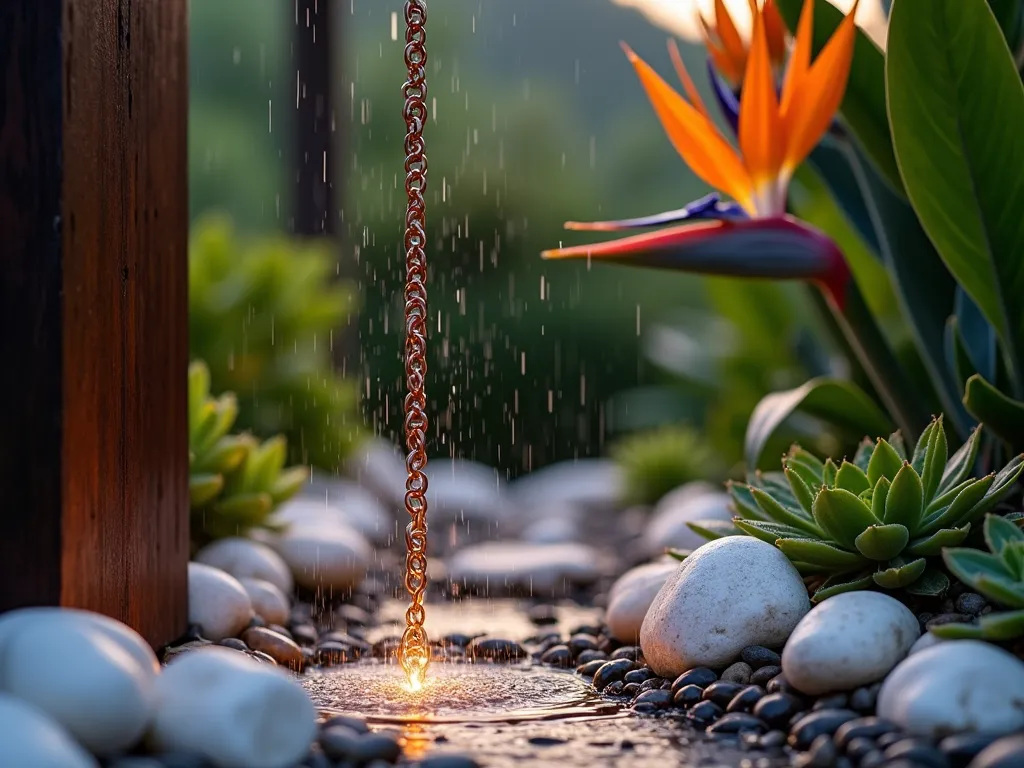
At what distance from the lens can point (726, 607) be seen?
189cm

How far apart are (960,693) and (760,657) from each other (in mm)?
430

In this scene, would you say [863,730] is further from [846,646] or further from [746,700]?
[746,700]

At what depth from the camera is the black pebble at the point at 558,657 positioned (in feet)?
7.38

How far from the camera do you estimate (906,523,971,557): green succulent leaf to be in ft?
5.93

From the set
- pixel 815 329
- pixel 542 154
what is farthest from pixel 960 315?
pixel 542 154

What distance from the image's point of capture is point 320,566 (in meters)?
2.89

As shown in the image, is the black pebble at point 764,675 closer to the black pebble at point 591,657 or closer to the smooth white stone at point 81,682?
the black pebble at point 591,657

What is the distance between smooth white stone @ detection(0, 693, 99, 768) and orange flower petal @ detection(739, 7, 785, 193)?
62.7 inches

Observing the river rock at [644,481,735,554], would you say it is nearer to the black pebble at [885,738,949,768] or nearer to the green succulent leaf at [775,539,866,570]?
the green succulent leaf at [775,539,866,570]

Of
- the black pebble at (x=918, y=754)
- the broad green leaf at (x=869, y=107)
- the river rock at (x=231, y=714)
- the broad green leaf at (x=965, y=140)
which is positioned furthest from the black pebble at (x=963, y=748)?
the broad green leaf at (x=869, y=107)

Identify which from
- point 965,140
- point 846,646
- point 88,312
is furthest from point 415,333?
point 965,140

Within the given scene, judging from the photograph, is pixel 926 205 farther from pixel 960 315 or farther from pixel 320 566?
pixel 320 566

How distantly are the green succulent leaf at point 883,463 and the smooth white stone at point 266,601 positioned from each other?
1.18 meters

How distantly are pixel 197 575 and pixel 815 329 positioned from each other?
316 centimetres
